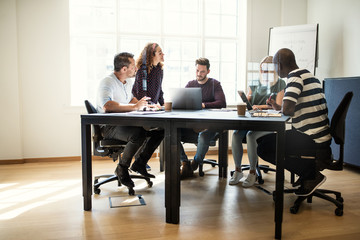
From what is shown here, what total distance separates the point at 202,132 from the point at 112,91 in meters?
1.14

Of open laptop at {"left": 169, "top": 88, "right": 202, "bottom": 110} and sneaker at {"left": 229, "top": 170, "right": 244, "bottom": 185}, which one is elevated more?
open laptop at {"left": 169, "top": 88, "right": 202, "bottom": 110}

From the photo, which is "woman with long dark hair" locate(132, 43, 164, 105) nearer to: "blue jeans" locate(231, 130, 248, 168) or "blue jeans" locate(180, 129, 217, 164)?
"blue jeans" locate(180, 129, 217, 164)

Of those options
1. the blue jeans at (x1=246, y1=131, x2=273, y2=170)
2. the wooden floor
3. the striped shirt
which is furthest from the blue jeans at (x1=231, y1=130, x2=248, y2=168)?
the striped shirt

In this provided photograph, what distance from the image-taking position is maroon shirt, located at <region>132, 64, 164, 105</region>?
348 centimetres

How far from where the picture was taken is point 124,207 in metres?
2.66

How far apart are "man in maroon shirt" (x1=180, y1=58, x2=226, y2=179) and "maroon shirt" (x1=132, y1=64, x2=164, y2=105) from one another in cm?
49

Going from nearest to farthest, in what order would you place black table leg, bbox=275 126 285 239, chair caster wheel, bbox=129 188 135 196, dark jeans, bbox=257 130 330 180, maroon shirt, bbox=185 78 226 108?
black table leg, bbox=275 126 285 239 < dark jeans, bbox=257 130 330 180 < chair caster wheel, bbox=129 188 135 196 < maroon shirt, bbox=185 78 226 108

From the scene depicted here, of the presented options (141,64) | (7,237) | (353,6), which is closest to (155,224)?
(7,237)

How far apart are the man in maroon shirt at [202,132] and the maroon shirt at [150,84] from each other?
0.49 m

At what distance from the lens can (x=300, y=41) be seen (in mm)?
4641

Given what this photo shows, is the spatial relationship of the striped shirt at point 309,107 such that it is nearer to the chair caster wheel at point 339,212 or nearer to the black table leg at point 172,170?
the chair caster wheel at point 339,212

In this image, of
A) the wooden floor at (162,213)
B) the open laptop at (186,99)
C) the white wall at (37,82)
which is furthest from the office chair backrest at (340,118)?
the white wall at (37,82)

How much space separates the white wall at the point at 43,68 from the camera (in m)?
4.23

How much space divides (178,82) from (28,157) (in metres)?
2.32
